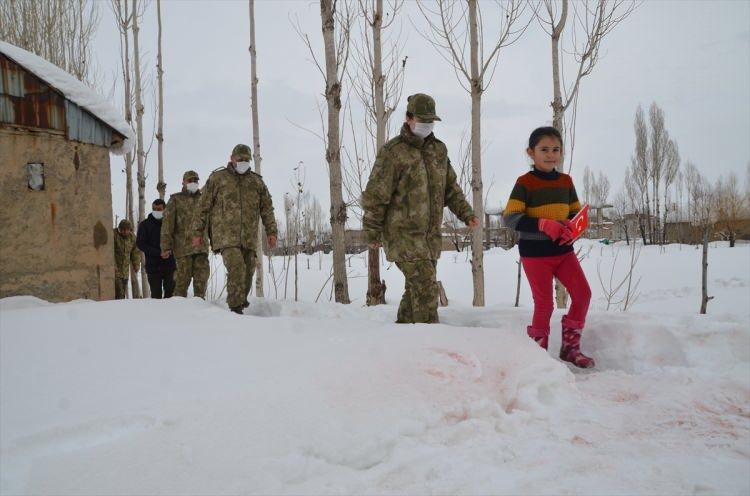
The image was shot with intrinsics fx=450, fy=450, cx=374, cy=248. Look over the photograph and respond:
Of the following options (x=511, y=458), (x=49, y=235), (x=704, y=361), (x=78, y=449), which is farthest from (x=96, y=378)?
(x=49, y=235)

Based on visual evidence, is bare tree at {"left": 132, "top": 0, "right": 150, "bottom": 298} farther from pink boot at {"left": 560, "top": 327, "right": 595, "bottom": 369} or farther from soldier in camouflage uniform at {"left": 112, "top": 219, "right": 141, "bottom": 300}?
pink boot at {"left": 560, "top": 327, "right": 595, "bottom": 369}

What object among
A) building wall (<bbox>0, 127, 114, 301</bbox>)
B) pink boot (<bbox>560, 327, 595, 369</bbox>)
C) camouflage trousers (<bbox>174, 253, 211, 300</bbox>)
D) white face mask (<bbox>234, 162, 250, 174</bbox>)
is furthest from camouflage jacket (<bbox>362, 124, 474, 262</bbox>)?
building wall (<bbox>0, 127, 114, 301</bbox>)

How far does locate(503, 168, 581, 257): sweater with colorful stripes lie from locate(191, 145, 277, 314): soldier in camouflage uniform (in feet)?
8.54

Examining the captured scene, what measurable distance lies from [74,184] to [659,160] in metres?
28.0

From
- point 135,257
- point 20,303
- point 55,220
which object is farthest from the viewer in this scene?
point 135,257

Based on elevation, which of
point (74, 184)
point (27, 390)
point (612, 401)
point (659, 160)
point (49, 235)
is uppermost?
point (659, 160)

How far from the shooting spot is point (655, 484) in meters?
1.31

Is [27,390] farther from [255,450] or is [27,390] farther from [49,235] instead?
[49,235]

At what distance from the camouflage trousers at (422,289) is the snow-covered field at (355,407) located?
437 millimetres

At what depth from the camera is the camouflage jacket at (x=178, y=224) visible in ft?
17.4

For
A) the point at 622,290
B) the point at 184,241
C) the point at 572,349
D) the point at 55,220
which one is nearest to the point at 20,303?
the point at 55,220

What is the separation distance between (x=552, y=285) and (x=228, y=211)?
9.92 feet

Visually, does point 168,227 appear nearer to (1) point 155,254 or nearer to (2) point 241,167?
(1) point 155,254

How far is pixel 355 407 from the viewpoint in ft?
5.75
